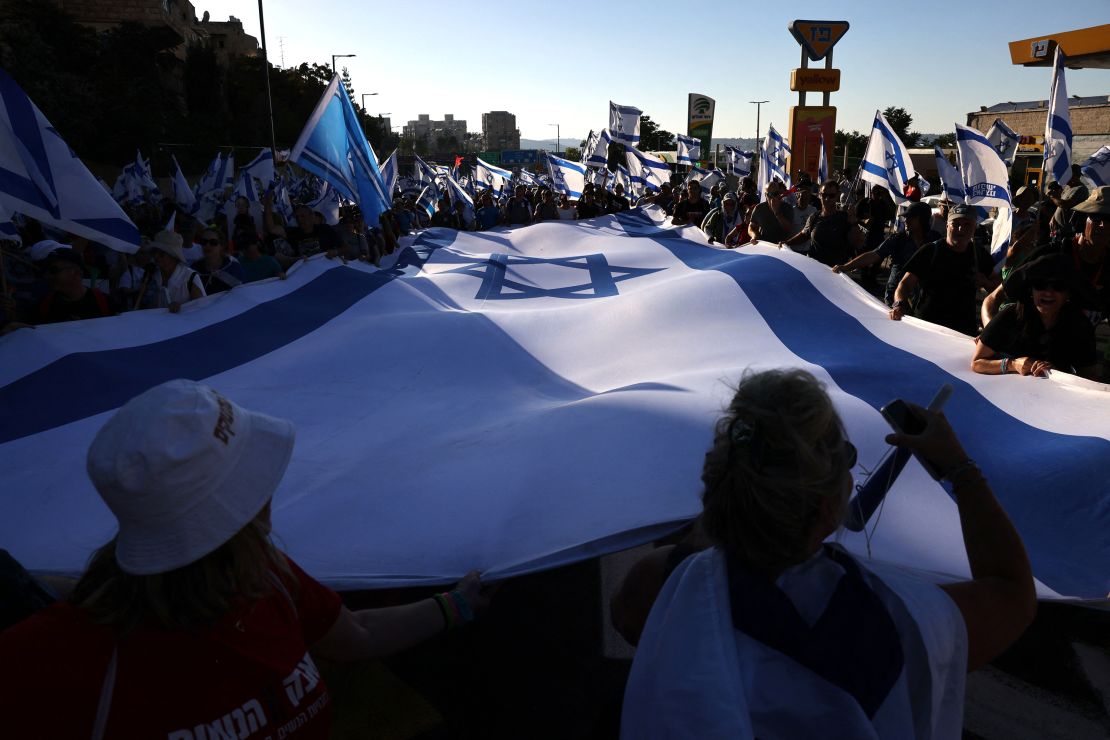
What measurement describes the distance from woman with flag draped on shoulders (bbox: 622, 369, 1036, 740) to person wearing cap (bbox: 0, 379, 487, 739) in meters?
0.69

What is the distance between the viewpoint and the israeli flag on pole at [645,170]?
17.7 m

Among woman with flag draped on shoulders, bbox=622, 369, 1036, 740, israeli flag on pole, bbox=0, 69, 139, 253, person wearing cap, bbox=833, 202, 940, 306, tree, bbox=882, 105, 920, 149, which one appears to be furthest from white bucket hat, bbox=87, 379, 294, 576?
tree, bbox=882, 105, 920, 149

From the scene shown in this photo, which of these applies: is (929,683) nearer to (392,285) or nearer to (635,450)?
(635,450)

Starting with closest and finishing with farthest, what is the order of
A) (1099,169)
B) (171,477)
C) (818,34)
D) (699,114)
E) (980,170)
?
(171,477) → (980,170) → (1099,169) → (818,34) → (699,114)

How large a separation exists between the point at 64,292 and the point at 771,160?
11935 millimetres

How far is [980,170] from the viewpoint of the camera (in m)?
7.66

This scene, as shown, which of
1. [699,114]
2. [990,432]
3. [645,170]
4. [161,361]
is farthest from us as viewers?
[699,114]

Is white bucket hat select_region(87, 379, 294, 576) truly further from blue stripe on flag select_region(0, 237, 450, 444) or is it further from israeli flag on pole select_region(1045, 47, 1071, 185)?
israeli flag on pole select_region(1045, 47, 1071, 185)

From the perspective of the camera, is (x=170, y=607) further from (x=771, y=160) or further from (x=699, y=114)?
(x=699, y=114)

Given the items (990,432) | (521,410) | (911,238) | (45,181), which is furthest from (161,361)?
(911,238)

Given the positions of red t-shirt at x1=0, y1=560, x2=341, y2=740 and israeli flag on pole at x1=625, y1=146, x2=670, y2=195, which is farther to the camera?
israeli flag on pole at x1=625, y1=146, x2=670, y2=195

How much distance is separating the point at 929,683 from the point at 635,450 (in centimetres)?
150

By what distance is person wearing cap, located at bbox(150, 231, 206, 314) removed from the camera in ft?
16.4

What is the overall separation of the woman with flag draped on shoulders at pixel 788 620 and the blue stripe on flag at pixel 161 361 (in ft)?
11.0
